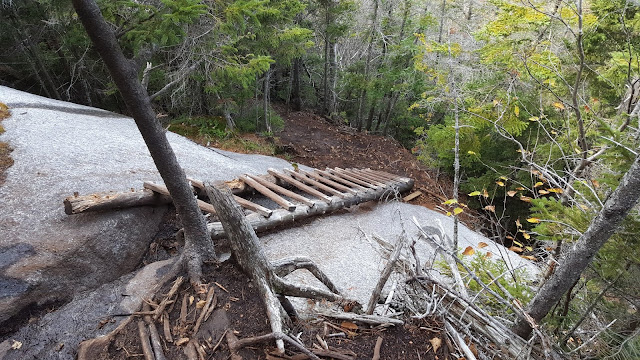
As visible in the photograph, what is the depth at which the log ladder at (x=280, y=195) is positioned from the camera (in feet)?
15.4

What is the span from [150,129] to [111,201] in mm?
2146

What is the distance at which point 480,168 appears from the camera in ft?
36.3

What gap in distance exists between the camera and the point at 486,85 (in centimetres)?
970

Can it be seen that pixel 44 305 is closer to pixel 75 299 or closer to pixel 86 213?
pixel 75 299

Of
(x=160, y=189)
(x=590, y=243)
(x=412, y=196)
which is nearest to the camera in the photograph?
(x=590, y=243)

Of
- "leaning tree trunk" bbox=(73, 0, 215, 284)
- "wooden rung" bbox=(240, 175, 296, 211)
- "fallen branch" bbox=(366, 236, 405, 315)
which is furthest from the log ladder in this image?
"fallen branch" bbox=(366, 236, 405, 315)

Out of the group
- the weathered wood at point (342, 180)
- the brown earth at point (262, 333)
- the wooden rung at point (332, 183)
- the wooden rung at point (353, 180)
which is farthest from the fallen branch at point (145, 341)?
the wooden rung at point (353, 180)

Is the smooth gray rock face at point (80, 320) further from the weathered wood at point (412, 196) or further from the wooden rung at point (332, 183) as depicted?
the weathered wood at point (412, 196)

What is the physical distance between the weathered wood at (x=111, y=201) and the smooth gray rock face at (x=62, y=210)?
0.12 metres

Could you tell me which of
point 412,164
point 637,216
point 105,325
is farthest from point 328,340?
point 412,164

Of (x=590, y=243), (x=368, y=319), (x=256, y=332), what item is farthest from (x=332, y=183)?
(x=590, y=243)

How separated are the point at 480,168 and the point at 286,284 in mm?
9931

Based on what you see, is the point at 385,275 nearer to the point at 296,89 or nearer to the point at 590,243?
the point at 590,243

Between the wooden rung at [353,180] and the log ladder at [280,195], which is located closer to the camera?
the log ladder at [280,195]
